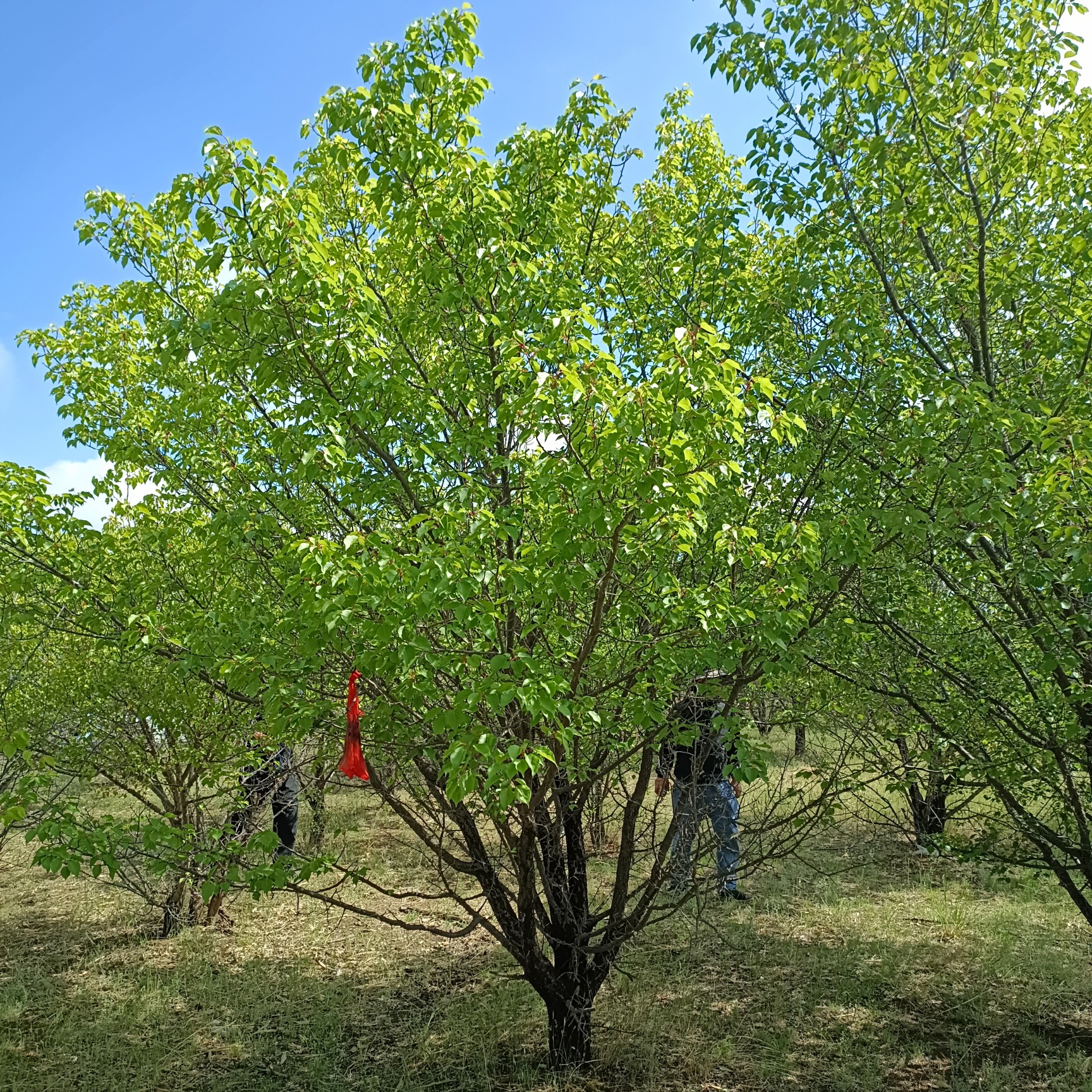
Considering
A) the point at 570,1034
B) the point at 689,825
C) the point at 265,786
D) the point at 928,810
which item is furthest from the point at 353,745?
the point at 928,810

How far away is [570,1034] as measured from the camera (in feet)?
14.7

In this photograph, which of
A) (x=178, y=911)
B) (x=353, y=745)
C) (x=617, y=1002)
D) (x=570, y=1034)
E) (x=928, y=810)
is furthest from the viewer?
→ (x=928, y=810)

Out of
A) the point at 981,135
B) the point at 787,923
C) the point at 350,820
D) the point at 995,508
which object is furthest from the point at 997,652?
the point at 350,820

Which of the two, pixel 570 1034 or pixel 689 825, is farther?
pixel 570 1034

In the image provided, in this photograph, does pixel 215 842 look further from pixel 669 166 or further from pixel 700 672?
pixel 669 166

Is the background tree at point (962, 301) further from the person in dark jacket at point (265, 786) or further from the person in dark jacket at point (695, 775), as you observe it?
the person in dark jacket at point (265, 786)

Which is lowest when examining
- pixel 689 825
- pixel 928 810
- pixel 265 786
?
pixel 928 810

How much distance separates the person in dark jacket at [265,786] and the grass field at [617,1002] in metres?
1.05

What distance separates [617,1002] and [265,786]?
261 cm

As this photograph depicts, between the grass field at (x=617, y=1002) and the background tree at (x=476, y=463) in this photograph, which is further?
the grass field at (x=617, y=1002)

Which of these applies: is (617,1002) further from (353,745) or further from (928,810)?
(928,810)

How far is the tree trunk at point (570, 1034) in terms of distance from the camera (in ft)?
14.6

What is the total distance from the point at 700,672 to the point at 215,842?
2.78 meters

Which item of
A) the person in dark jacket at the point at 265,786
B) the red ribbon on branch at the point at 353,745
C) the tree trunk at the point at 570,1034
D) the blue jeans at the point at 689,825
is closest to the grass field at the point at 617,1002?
the tree trunk at the point at 570,1034
